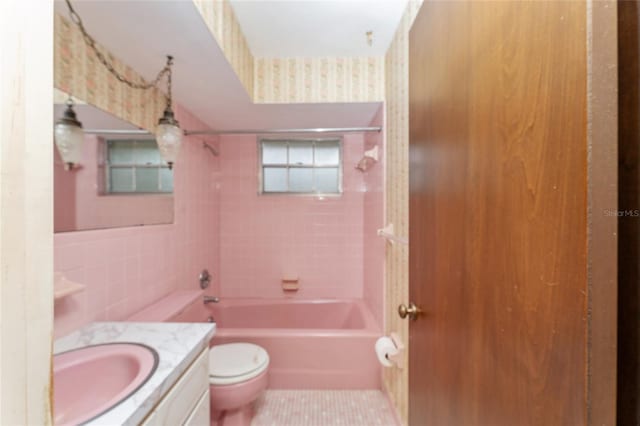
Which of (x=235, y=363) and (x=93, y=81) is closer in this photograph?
(x=93, y=81)

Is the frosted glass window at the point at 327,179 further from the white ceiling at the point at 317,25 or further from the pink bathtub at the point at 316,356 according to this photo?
the pink bathtub at the point at 316,356

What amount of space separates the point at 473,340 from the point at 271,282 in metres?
2.40

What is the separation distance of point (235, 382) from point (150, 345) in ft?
→ 1.99

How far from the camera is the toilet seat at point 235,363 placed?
141 centimetres

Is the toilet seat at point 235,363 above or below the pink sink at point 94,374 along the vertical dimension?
below

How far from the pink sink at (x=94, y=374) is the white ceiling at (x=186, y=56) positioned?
4.27 feet

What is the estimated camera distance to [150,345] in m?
0.99

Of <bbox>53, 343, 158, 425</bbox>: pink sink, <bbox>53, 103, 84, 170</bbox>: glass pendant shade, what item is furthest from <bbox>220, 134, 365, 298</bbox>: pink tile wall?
<bbox>53, 343, 158, 425</bbox>: pink sink

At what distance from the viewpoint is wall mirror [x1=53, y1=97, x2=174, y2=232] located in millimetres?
1126

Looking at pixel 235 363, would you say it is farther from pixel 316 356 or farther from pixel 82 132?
pixel 82 132

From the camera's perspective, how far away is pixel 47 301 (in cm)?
39

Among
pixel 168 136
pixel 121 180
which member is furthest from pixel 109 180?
pixel 168 136

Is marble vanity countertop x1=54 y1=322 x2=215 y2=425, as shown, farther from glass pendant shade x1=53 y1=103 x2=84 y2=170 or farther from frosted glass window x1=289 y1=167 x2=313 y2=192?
frosted glass window x1=289 y1=167 x2=313 y2=192

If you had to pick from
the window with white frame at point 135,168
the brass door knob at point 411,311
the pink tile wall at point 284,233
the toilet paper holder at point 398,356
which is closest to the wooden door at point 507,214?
the brass door knob at point 411,311
